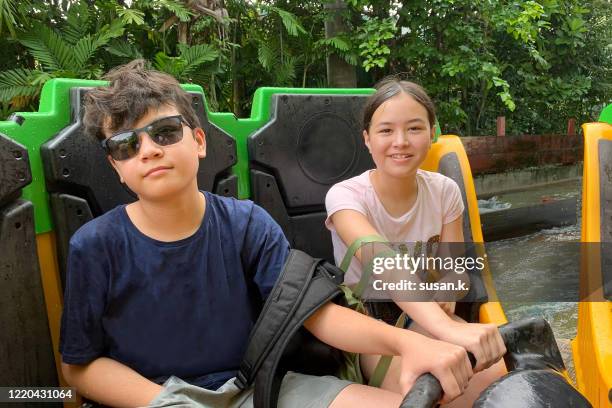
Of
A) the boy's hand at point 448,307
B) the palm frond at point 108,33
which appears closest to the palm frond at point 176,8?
the palm frond at point 108,33

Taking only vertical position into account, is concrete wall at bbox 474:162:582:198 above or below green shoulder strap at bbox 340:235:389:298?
below

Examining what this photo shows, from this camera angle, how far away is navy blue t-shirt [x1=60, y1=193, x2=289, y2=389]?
1.03 meters

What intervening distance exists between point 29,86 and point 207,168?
9.01 ft

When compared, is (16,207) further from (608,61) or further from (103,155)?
(608,61)

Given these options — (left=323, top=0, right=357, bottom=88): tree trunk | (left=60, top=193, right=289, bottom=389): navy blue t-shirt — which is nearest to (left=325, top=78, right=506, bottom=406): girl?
(left=60, top=193, right=289, bottom=389): navy blue t-shirt

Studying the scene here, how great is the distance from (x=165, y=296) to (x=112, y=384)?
0.19 m

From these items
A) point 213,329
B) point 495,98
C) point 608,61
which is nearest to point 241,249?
point 213,329

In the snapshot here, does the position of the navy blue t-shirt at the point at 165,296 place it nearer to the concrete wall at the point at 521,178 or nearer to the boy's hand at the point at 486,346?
the boy's hand at the point at 486,346

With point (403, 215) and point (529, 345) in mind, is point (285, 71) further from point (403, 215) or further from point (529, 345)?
point (529, 345)

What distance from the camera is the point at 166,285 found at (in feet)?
3.49

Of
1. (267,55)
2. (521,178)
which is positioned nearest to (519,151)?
(521,178)

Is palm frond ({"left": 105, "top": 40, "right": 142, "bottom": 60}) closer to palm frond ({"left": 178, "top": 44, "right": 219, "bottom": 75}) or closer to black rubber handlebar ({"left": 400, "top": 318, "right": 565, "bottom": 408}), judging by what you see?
palm frond ({"left": 178, "top": 44, "right": 219, "bottom": 75})

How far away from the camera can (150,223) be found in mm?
1086

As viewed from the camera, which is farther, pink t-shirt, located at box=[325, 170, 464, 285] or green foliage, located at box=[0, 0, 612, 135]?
green foliage, located at box=[0, 0, 612, 135]
